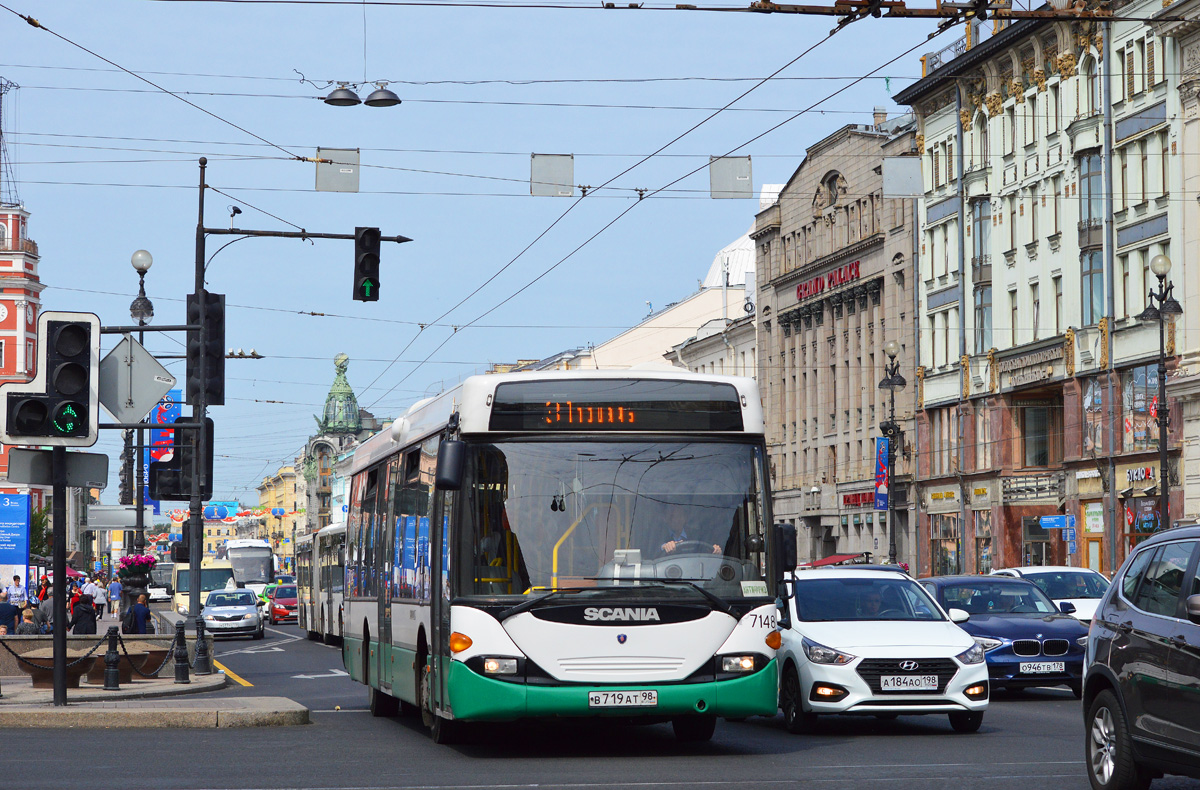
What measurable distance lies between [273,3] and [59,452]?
5045mm

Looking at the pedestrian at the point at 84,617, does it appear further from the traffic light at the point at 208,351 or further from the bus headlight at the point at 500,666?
the bus headlight at the point at 500,666

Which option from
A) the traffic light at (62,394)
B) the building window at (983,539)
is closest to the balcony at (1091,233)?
the building window at (983,539)

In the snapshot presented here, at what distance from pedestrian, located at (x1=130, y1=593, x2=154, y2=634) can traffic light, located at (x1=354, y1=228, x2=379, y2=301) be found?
10063mm

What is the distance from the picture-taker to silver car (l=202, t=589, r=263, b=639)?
48938mm

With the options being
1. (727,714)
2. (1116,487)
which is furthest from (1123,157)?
(727,714)

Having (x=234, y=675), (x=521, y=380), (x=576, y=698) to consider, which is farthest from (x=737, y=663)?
(x=234, y=675)

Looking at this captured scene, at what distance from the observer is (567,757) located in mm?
14453

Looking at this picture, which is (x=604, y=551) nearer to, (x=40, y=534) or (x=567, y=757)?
(x=567, y=757)

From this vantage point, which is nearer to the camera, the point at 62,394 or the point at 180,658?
the point at 62,394

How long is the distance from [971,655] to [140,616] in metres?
20.1

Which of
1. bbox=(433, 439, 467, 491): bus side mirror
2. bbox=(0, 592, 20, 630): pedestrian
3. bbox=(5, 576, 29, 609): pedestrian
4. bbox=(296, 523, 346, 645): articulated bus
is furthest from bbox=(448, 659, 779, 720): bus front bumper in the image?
bbox=(5, 576, 29, 609): pedestrian

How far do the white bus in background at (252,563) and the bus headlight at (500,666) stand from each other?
6018cm

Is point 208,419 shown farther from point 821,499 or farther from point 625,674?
point 821,499

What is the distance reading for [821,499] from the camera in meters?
79.9
